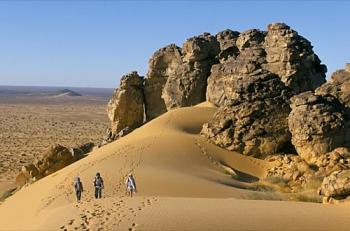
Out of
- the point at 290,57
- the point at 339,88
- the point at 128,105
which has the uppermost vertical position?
the point at 290,57

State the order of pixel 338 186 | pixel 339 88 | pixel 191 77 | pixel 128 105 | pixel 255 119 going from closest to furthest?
pixel 338 186
pixel 255 119
pixel 339 88
pixel 191 77
pixel 128 105

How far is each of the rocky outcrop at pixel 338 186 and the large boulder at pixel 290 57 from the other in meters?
13.9

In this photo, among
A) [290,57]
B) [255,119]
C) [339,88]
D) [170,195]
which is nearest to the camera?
[170,195]

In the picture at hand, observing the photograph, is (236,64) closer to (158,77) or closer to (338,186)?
(158,77)

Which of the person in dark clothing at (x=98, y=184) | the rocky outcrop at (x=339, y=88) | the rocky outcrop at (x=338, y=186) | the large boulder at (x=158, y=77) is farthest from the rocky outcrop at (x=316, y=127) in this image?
the large boulder at (x=158, y=77)

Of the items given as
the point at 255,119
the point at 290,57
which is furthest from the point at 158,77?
the point at 255,119

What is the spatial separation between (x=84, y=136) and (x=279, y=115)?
40072 mm

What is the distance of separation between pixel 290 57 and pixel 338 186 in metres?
14.9

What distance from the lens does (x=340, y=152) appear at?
21688 millimetres

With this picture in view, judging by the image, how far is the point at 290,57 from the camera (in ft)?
94.3

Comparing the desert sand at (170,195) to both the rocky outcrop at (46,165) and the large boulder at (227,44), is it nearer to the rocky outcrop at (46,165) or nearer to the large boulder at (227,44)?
the rocky outcrop at (46,165)

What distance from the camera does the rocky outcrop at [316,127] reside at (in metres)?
22.9

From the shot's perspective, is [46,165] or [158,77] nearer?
[46,165]

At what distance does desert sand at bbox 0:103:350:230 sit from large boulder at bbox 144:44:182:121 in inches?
184
